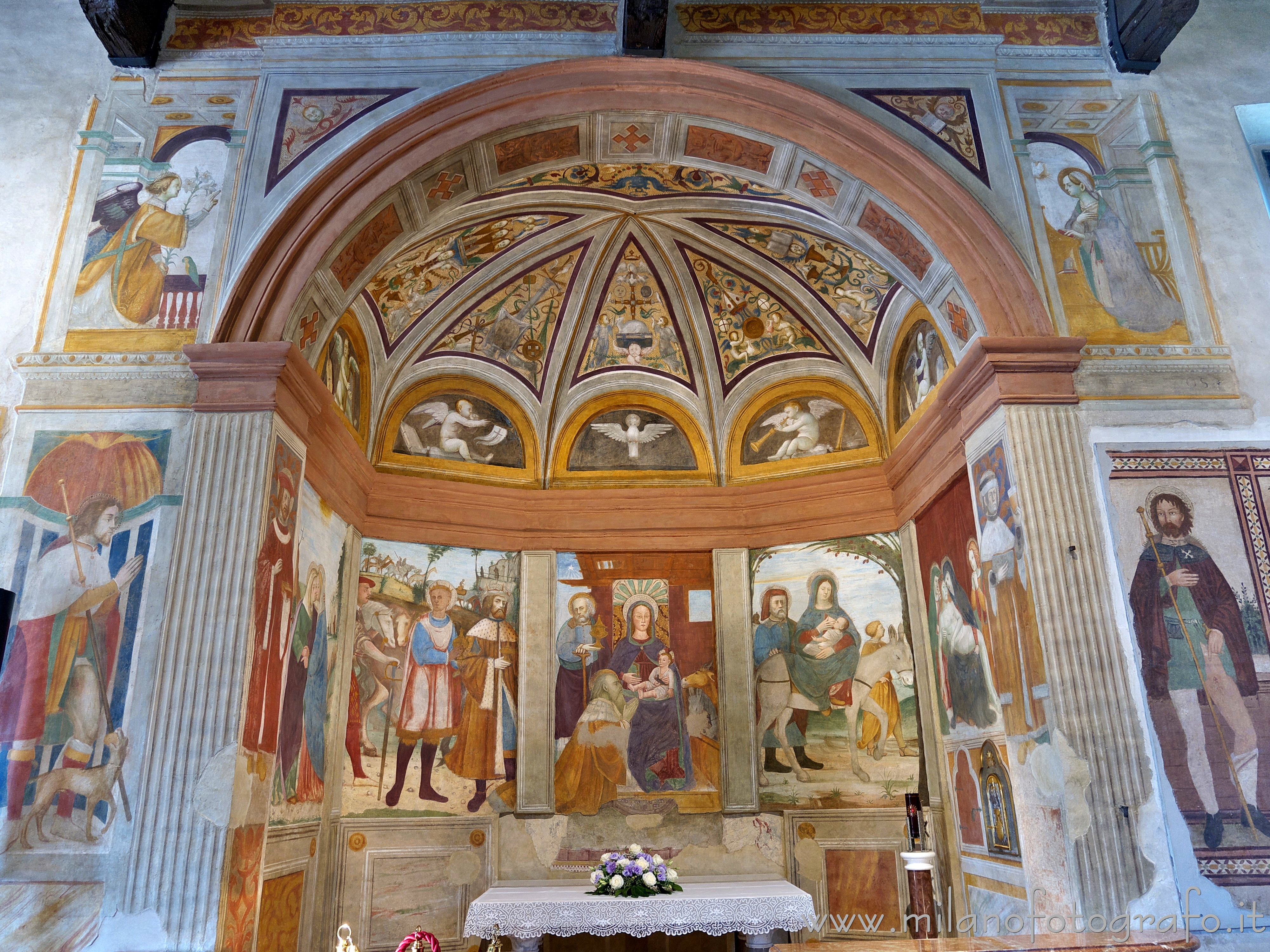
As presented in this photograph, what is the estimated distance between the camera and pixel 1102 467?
22.9ft

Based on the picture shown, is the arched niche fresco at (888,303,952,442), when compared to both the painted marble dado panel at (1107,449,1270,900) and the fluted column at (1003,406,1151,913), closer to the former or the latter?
the fluted column at (1003,406,1151,913)

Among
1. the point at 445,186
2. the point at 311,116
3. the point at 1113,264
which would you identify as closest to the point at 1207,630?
the point at 1113,264

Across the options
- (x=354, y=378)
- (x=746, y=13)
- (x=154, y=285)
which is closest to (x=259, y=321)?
(x=154, y=285)

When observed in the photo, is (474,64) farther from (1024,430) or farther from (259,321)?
(1024,430)

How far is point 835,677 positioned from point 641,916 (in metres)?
3.31

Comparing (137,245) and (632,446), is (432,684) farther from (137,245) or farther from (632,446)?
(137,245)

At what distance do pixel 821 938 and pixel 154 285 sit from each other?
8530 millimetres

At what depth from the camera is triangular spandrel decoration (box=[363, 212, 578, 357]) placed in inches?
381

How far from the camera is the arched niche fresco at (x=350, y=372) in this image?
29.2 feet

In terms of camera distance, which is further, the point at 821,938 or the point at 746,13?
the point at 821,938

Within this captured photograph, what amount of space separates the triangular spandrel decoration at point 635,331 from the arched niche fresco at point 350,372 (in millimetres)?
2620

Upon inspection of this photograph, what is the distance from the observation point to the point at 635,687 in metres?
10.6

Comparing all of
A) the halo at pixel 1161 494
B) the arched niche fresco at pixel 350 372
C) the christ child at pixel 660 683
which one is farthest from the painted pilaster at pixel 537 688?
the halo at pixel 1161 494

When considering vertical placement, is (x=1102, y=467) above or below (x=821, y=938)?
above
